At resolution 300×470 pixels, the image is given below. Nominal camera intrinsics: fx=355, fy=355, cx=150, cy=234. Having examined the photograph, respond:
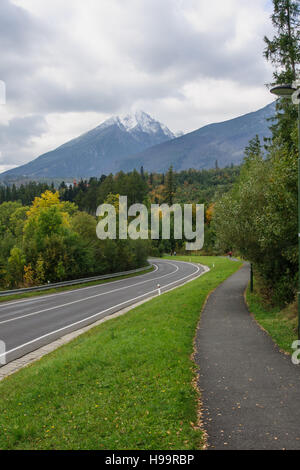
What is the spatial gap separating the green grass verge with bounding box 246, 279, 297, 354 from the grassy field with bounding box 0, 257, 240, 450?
2.70 meters

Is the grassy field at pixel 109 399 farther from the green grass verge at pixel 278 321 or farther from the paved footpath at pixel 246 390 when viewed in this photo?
the green grass verge at pixel 278 321

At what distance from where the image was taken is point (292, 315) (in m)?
13.1

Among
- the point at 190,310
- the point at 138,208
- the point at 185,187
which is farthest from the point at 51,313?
the point at 185,187

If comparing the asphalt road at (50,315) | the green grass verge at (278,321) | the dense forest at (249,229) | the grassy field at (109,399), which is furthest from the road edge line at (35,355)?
the dense forest at (249,229)

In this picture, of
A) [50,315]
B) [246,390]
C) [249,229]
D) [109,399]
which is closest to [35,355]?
[109,399]

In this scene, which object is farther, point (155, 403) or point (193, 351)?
point (193, 351)

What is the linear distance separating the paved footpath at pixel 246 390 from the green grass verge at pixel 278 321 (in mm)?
302

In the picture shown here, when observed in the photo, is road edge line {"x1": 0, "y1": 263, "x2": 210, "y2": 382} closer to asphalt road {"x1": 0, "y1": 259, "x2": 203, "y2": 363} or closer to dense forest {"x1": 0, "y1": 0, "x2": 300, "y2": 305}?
asphalt road {"x1": 0, "y1": 259, "x2": 203, "y2": 363}

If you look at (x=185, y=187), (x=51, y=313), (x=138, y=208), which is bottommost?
(x=51, y=313)

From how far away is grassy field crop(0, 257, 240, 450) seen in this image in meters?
5.37

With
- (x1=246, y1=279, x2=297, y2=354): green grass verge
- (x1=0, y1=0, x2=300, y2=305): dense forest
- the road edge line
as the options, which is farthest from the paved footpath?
the road edge line

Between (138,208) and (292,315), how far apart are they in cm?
8047

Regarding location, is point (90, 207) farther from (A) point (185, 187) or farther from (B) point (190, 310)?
(B) point (190, 310)

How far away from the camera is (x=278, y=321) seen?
509 inches
